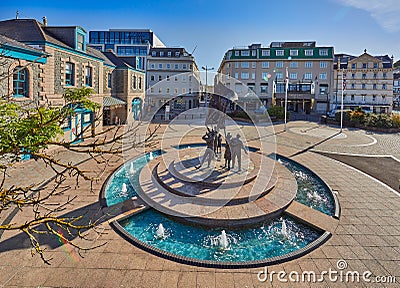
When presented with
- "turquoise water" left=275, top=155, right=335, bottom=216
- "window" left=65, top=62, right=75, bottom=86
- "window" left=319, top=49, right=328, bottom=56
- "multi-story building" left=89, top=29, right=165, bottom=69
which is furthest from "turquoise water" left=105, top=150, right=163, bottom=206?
"multi-story building" left=89, top=29, right=165, bottom=69

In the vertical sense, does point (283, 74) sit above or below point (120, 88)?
above

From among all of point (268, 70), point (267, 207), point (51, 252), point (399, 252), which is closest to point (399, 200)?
point (399, 252)

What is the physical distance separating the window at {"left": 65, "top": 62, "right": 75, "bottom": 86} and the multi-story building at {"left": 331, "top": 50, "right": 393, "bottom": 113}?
49.5m

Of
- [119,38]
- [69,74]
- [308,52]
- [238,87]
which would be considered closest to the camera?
[69,74]

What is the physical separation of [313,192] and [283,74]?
157ft

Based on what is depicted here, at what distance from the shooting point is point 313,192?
39.2ft

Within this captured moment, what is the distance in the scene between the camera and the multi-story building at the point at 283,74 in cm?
5312

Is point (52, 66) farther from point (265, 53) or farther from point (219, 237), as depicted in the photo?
point (265, 53)

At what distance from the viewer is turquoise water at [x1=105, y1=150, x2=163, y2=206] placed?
35.9 feet

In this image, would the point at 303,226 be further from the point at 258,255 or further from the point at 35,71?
the point at 35,71

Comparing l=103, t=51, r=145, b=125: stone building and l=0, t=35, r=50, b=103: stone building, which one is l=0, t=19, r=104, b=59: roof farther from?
l=103, t=51, r=145, b=125: stone building

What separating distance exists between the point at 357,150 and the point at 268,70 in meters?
38.2

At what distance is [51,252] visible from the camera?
6.88m

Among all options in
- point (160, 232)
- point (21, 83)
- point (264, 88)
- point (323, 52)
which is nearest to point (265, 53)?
point (264, 88)
